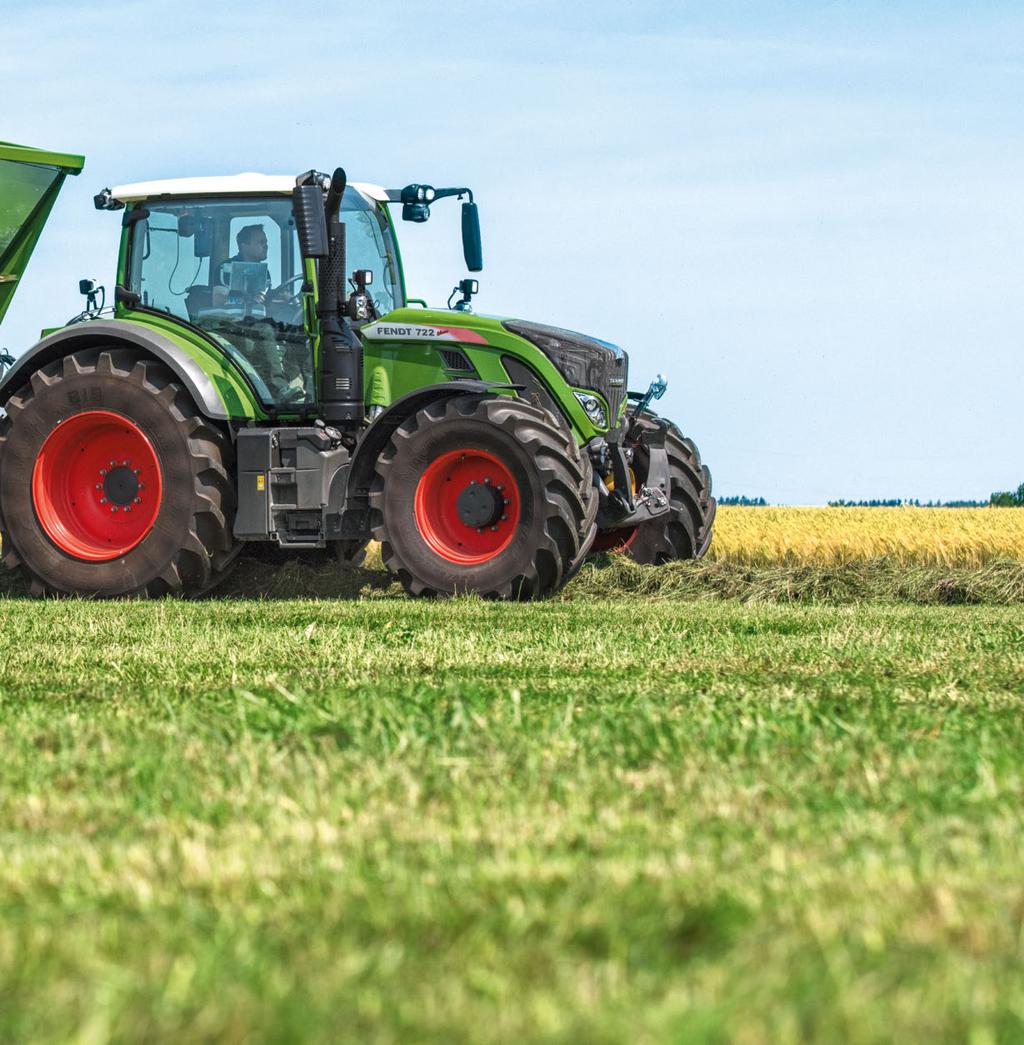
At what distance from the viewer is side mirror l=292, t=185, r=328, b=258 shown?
11.3m

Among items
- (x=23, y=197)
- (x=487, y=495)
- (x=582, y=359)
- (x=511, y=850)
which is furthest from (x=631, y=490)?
(x=511, y=850)

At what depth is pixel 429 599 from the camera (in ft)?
37.7

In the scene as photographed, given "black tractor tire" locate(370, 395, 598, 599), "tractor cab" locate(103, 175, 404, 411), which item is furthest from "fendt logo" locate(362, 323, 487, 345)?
Result: "black tractor tire" locate(370, 395, 598, 599)

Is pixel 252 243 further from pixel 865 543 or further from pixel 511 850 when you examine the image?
pixel 511 850

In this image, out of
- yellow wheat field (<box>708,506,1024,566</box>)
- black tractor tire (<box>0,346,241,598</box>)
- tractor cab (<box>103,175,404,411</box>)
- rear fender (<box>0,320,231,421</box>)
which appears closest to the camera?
rear fender (<box>0,320,231,421</box>)

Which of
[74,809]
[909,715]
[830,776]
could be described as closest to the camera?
[74,809]

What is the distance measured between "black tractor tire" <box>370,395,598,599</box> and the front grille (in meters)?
0.82

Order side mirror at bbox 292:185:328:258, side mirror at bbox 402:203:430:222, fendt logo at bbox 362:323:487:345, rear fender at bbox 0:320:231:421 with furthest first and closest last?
side mirror at bbox 402:203:430:222 → fendt logo at bbox 362:323:487:345 → rear fender at bbox 0:320:231:421 → side mirror at bbox 292:185:328:258

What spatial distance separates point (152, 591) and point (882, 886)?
9.69m

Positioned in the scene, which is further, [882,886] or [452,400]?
[452,400]

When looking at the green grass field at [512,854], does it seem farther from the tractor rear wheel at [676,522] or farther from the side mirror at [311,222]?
the tractor rear wheel at [676,522]

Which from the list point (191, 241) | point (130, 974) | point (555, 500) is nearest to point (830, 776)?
point (130, 974)

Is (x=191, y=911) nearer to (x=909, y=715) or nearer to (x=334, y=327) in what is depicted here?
(x=909, y=715)

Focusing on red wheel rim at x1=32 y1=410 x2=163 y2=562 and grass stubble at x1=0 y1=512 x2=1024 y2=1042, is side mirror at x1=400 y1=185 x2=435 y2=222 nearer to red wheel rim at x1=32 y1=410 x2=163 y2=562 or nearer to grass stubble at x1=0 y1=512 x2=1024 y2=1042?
red wheel rim at x1=32 y1=410 x2=163 y2=562
